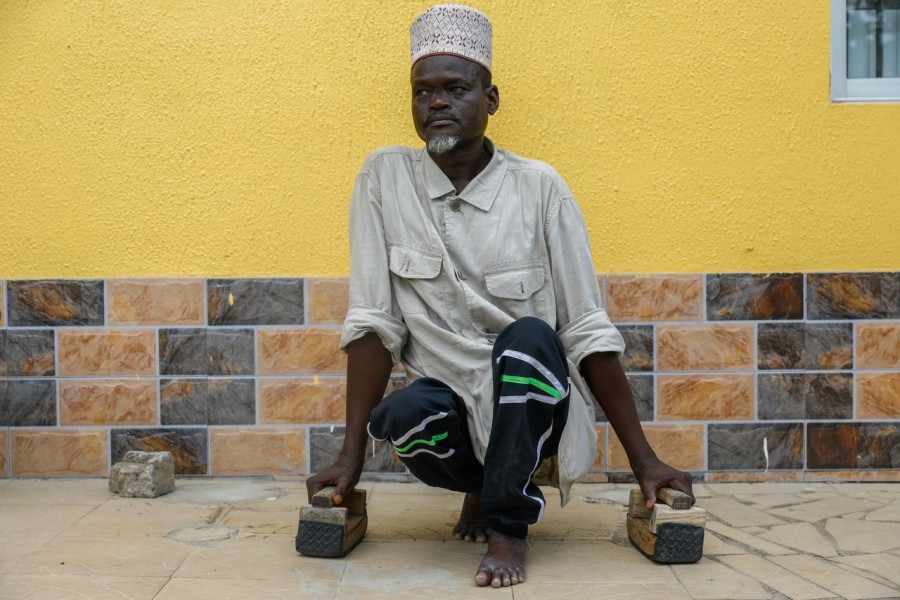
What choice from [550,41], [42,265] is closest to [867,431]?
[550,41]

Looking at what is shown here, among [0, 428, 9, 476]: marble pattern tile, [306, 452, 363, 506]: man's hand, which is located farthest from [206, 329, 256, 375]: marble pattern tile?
[306, 452, 363, 506]: man's hand

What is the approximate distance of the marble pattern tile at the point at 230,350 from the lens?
349cm

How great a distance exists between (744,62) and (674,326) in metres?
0.94

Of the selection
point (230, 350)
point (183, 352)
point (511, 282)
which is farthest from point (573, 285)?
point (183, 352)

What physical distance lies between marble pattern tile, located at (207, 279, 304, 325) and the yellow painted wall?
6 centimetres

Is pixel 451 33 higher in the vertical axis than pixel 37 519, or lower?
higher

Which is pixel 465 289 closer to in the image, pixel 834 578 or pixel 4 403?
pixel 834 578

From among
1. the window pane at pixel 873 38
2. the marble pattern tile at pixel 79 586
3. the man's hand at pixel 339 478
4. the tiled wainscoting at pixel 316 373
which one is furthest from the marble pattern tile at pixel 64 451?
the window pane at pixel 873 38

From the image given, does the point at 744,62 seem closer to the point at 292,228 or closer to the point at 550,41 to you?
the point at 550,41

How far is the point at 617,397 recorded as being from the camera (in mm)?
2639

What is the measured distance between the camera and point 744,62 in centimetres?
346

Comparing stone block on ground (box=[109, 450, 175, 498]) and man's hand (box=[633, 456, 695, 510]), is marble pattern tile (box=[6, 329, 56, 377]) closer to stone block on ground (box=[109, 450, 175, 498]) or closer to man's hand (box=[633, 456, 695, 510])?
stone block on ground (box=[109, 450, 175, 498])

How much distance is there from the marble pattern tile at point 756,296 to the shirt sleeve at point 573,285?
916 mm

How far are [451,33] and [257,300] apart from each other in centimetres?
127
